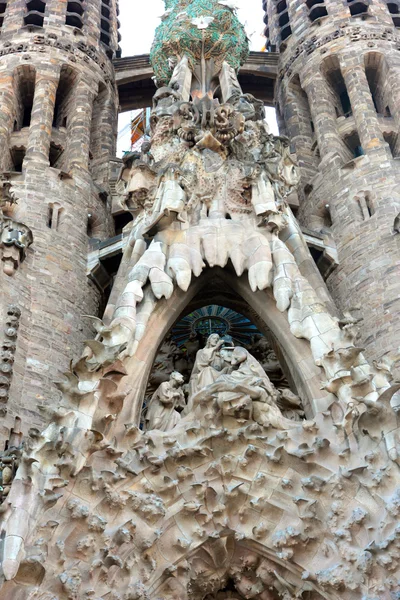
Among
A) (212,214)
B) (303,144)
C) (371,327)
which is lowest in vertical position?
(371,327)

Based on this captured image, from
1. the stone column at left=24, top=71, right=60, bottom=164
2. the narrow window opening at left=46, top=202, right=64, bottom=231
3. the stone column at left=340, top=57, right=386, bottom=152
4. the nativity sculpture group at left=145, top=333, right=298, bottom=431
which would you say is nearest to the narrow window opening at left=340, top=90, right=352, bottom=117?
the stone column at left=340, top=57, right=386, bottom=152

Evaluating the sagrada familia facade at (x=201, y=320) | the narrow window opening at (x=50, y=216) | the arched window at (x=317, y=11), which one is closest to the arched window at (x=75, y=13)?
the sagrada familia facade at (x=201, y=320)

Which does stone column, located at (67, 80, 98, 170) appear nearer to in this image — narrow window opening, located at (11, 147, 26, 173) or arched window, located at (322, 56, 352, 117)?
narrow window opening, located at (11, 147, 26, 173)

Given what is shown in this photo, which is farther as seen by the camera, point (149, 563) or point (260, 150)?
point (260, 150)

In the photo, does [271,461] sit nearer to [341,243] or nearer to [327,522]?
[327,522]

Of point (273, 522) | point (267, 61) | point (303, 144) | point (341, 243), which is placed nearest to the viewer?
point (273, 522)

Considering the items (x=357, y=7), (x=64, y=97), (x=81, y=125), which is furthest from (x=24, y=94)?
(x=357, y=7)

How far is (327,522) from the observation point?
962 centimetres

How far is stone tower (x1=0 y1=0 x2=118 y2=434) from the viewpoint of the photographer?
514 inches

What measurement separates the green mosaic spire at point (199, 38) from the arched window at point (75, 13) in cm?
330

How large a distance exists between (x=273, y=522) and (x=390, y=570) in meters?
1.29

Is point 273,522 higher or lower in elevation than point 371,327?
lower

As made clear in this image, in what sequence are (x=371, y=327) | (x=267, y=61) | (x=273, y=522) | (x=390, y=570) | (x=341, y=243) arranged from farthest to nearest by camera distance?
(x=267, y=61) → (x=341, y=243) → (x=371, y=327) → (x=273, y=522) → (x=390, y=570)

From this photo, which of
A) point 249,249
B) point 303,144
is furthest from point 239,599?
point 303,144
